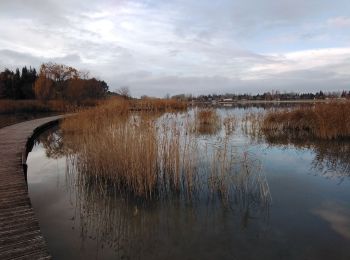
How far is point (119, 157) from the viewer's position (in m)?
5.60

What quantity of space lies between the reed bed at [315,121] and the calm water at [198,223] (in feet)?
16.3

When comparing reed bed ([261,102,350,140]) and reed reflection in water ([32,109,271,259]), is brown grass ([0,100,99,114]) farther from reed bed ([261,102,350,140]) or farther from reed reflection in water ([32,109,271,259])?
reed reflection in water ([32,109,271,259])

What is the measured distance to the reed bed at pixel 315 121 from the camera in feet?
36.4

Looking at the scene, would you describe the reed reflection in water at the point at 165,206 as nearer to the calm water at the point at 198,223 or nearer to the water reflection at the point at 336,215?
the calm water at the point at 198,223

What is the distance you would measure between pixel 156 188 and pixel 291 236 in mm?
2372

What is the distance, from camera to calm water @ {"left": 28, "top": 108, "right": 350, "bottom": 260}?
3572mm

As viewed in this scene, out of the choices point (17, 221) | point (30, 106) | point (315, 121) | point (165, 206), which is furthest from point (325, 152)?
point (30, 106)

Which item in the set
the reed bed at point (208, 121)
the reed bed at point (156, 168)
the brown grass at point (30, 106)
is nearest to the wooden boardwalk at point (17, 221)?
the reed bed at point (156, 168)

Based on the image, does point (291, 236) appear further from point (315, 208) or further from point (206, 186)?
point (206, 186)

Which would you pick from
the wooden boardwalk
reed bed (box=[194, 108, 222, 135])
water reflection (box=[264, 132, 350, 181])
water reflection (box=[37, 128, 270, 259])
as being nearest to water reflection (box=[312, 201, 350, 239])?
water reflection (box=[37, 128, 270, 259])

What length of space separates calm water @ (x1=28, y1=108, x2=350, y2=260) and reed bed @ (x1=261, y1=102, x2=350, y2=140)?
4971 mm

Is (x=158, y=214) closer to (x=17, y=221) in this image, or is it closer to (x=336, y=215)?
(x=17, y=221)

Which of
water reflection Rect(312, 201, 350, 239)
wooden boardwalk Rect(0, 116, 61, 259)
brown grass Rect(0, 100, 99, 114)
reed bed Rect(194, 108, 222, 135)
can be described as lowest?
water reflection Rect(312, 201, 350, 239)

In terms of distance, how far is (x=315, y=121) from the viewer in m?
12.3
